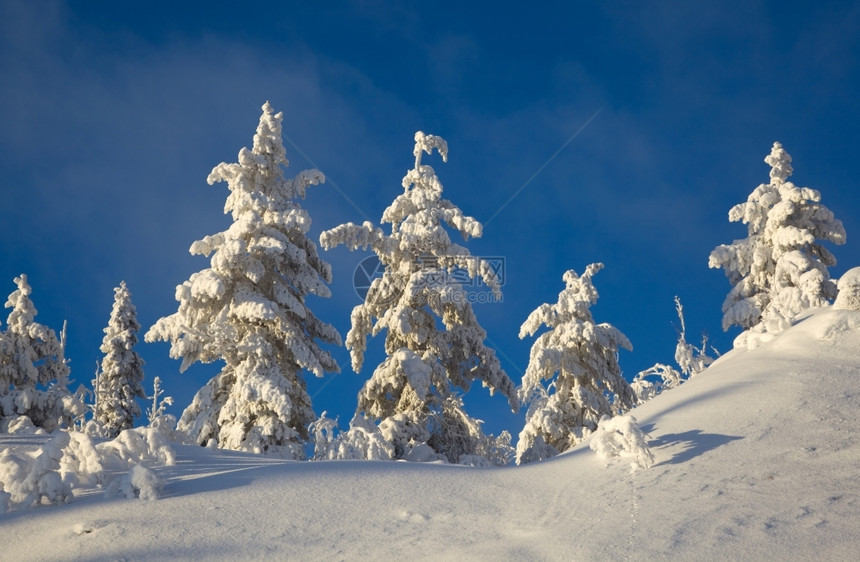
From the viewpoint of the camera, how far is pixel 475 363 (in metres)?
17.9

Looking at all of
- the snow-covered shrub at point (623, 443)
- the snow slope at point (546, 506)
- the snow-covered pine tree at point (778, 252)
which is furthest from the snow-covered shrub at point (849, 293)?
the snow-covered pine tree at point (778, 252)

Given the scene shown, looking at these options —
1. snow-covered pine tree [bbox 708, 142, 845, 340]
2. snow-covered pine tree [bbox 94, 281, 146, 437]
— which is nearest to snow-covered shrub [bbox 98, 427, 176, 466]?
snow-covered pine tree [bbox 708, 142, 845, 340]

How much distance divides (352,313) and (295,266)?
6.96ft

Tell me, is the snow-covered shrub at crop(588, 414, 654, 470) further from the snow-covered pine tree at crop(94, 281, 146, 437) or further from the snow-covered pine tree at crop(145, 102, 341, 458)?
the snow-covered pine tree at crop(94, 281, 146, 437)

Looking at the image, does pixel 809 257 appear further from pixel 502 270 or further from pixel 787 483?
pixel 787 483

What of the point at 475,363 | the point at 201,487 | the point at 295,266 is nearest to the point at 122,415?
the point at 295,266

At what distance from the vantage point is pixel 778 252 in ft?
65.9

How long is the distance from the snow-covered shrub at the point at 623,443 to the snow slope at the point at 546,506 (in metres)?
0.11

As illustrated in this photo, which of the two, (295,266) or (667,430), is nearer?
(667,430)

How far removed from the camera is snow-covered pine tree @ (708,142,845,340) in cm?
1872

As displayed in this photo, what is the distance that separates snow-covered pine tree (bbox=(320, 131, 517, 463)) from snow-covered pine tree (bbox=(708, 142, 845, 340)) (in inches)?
343

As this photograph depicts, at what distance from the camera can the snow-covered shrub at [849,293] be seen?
8.35m
